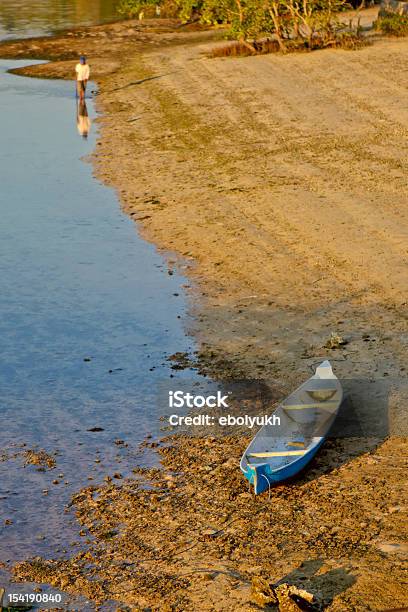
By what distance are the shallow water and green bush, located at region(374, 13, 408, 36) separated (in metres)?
17.9

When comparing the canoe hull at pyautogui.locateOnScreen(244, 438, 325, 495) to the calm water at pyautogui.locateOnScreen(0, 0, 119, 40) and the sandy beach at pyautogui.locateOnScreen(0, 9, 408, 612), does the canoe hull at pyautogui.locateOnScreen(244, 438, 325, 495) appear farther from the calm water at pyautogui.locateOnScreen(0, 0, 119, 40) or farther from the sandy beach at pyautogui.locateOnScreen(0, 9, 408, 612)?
the calm water at pyautogui.locateOnScreen(0, 0, 119, 40)

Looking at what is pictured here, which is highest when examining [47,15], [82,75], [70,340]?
[70,340]

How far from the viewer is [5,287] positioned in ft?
65.8

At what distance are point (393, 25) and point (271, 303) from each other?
26.6m

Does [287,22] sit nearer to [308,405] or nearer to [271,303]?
[271,303]

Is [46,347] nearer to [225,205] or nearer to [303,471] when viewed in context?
[303,471]

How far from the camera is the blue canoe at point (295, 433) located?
12.4m

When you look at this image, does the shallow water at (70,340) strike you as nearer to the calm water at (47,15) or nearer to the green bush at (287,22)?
the green bush at (287,22)

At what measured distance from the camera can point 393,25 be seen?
1651 inches

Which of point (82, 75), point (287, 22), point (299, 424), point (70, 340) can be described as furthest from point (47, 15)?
point (299, 424)

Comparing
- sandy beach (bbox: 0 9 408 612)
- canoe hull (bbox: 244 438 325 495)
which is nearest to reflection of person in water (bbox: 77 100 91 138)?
sandy beach (bbox: 0 9 408 612)

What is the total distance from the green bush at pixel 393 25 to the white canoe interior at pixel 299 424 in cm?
2979

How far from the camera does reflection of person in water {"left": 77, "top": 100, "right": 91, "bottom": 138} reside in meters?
33.0

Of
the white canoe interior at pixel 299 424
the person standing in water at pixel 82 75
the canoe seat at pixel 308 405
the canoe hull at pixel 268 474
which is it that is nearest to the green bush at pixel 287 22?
the person standing in water at pixel 82 75
